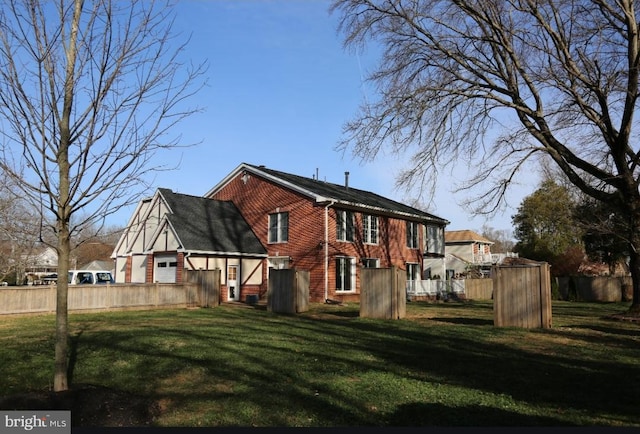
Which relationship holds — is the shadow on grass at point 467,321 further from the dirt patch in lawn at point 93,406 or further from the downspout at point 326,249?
the dirt patch in lawn at point 93,406

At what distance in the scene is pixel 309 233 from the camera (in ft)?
92.7

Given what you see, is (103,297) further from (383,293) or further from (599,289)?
(599,289)

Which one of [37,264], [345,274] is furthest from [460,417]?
[37,264]

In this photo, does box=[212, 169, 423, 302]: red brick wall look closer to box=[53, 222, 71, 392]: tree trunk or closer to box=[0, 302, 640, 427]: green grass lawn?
box=[0, 302, 640, 427]: green grass lawn

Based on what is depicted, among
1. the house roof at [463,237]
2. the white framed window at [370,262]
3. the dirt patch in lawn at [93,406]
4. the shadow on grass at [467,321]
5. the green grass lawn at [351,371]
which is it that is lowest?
the shadow on grass at [467,321]

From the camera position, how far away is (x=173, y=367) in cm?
878

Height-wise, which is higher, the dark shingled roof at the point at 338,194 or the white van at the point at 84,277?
the dark shingled roof at the point at 338,194

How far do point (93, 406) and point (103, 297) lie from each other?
15467 millimetres

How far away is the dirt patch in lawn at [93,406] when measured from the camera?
5.73 metres

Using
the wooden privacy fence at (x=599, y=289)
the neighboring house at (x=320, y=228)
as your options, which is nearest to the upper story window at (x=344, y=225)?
the neighboring house at (x=320, y=228)

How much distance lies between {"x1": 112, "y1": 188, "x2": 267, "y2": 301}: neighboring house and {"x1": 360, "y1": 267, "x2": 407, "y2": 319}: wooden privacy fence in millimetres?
10982

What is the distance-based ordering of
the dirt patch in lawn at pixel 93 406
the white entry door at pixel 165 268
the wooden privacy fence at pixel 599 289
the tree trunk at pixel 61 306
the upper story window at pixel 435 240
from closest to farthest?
the dirt patch in lawn at pixel 93 406
the tree trunk at pixel 61 306
the white entry door at pixel 165 268
the wooden privacy fence at pixel 599 289
the upper story window at pixel 435 240

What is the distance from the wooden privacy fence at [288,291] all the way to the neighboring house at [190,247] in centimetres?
672

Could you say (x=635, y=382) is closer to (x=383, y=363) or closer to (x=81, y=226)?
(x=383, y=363)
